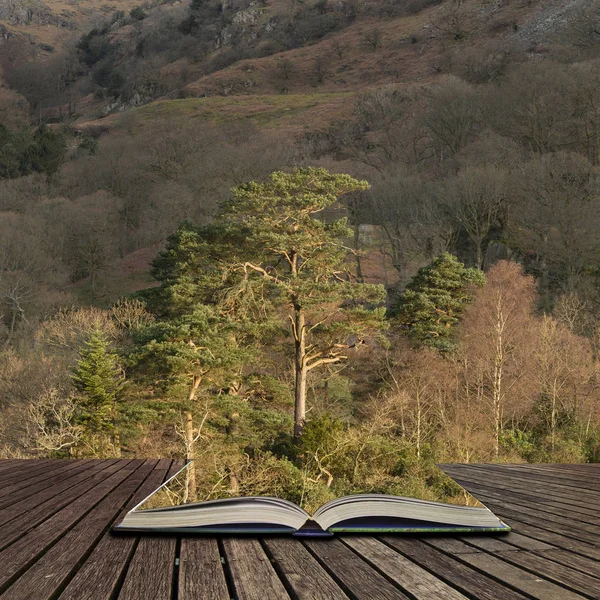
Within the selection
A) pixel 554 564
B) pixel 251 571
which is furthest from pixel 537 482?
pixel 251 571

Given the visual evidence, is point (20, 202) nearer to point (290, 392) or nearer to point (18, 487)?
point (290, 392)

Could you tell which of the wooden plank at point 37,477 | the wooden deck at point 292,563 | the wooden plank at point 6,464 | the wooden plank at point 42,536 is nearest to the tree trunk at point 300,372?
the wooden plank at point 6,464

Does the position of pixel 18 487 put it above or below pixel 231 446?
above

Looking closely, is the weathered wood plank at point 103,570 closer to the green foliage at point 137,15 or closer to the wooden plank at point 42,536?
the wooden plank at point 42,536

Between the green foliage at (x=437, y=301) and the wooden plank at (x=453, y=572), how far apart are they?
77.1ft

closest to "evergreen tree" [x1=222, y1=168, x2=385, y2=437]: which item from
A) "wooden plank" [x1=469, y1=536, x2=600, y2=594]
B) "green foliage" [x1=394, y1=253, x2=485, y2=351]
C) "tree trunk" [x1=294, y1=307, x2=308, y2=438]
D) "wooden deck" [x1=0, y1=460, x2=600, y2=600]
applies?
"tree trunk" [x1=294, y1=307, x2=308, y2=438]

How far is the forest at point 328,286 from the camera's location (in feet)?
62.2

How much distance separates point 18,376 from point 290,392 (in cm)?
1050

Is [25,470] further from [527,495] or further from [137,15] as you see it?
[137,15]

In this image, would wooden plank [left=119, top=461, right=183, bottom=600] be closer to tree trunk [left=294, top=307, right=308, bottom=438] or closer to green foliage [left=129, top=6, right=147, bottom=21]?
tree trunk [left=294, top=307, right=308, bottom=438]

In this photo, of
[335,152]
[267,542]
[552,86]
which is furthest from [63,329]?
[335,152]

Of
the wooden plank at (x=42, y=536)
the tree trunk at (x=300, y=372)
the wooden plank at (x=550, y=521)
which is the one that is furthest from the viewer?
the tree trunk at (x=300, y=372)

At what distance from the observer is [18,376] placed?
23219mm

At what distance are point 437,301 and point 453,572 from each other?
25.2 meters
